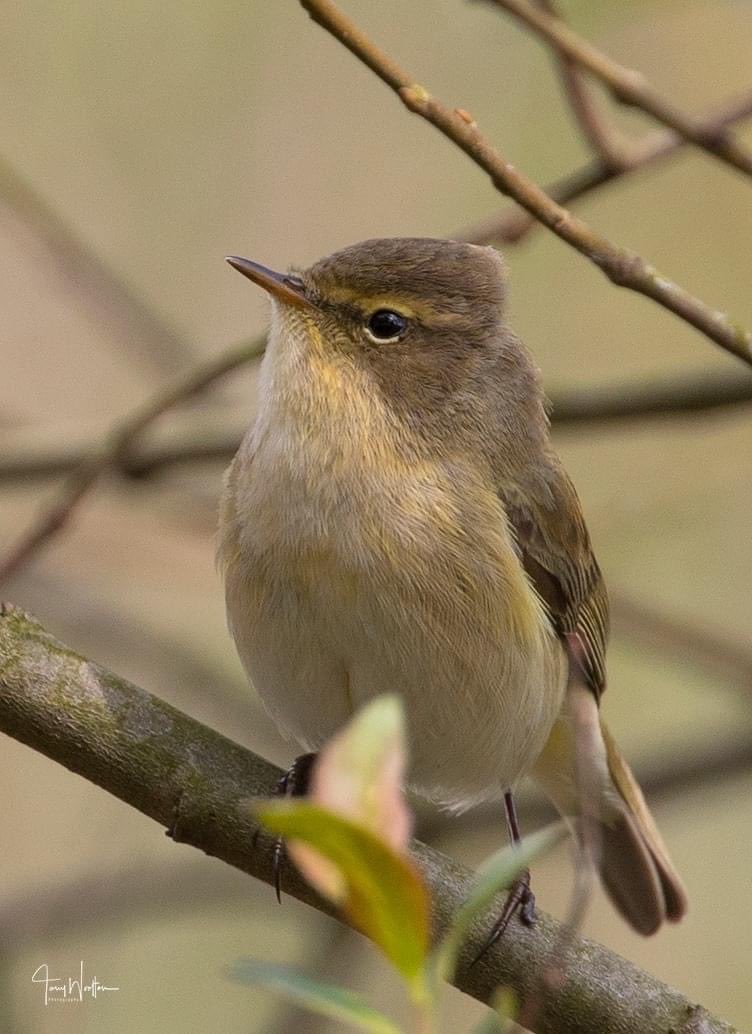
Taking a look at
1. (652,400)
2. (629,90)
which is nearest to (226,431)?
(652,400)

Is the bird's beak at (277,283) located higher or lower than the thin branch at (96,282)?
lower

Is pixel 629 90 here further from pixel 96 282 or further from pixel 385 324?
pixel 96 282

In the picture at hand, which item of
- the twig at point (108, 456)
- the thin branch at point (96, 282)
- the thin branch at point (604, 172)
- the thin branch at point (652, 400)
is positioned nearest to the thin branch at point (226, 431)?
the thin branch at point (652, 400)

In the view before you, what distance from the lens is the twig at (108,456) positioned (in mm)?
3455

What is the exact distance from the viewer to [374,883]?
3.67ft

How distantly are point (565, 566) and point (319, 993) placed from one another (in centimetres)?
252

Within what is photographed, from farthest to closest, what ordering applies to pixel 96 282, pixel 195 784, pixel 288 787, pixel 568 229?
pixel 96 282
pixel 288 787
pixel 568 229
pixel 195 784

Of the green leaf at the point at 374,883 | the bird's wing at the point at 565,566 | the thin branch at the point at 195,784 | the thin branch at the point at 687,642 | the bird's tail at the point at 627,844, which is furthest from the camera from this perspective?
the thin branch at the point at 687,642

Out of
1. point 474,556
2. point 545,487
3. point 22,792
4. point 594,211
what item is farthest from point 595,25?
point 22,792

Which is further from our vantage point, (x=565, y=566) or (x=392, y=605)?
(x=565, y=566)

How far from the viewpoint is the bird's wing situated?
11.3 ft

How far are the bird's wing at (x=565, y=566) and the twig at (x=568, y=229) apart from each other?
790 mm

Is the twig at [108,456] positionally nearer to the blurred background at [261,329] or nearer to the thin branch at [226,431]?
the thin branch at [226,431]

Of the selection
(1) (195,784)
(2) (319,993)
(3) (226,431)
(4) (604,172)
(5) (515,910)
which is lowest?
(2) (319,993)
